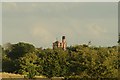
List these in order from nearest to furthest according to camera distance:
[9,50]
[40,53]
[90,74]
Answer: [90,74] → [40,53] → [9,50]

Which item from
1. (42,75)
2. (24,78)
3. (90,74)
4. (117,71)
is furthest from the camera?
(42,75)

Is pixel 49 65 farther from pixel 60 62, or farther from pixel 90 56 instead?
pixel 90 56

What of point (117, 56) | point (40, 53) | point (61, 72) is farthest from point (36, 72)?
point (117, 56)

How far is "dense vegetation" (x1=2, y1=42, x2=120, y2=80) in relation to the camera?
28742mm

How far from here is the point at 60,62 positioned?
50.9 metres

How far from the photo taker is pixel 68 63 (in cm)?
5059

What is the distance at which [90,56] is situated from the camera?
30.7 meters

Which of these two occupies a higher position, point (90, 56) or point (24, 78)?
point (90, 56)

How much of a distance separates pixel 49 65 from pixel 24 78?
5.58m

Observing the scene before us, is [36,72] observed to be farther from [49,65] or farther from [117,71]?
[117,71]

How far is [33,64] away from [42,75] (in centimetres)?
377

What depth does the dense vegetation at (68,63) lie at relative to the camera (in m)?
28.7

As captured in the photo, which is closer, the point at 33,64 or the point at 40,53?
the point at 33,64

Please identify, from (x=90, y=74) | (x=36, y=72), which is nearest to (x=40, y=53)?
(x=36, y=72)
